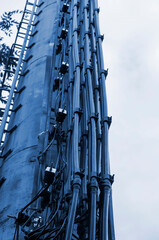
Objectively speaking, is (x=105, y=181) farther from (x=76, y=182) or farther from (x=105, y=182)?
(x=76, y=182)

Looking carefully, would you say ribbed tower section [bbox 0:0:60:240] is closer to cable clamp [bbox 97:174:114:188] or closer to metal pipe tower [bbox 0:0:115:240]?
metal pipe tower [bbox 0:0:115:240]

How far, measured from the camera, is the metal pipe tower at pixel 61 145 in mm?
5949

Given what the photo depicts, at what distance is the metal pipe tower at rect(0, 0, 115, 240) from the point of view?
19.5 feet

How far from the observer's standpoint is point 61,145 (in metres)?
7.49

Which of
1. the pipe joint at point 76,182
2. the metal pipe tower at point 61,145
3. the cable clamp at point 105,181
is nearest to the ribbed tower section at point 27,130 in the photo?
the metal pipe tower at point 61,145

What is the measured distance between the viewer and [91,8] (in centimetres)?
A: 1147

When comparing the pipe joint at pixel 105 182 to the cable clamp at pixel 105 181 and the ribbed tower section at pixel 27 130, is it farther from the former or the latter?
the ribbed tower section at pixel 27 130

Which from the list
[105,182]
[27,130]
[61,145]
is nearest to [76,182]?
[105,182]

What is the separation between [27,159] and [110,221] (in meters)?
3.23

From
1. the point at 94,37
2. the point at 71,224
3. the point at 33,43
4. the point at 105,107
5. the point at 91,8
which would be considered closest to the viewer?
the point at 71,224

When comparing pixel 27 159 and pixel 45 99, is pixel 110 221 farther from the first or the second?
pixel 45 99

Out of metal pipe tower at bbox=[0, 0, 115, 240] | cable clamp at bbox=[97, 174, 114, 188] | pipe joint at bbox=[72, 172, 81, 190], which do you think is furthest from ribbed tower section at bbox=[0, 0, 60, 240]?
pipe joint at bbox=[72, 172, 81, 190]

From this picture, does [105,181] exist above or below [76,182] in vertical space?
above

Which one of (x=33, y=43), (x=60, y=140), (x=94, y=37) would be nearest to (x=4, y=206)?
(x=60, y=140)
